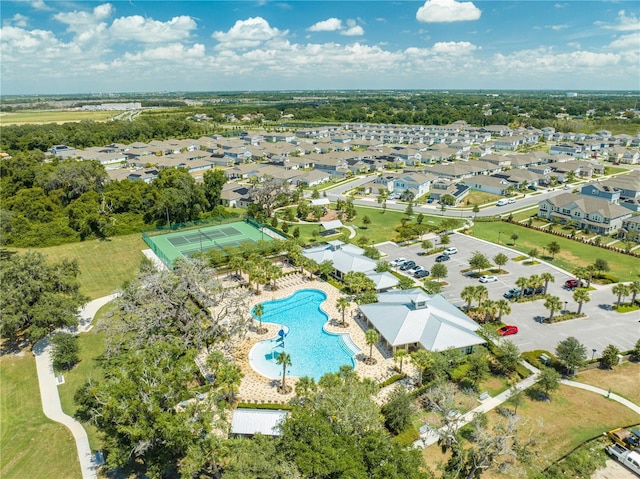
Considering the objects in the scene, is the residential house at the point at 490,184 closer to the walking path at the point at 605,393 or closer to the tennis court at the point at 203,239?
the tennis court at the point at 203,239

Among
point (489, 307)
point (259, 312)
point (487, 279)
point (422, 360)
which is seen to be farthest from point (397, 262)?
point (422, 360)

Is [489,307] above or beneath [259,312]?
above

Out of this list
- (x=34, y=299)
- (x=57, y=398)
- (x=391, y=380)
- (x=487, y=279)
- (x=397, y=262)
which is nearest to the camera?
(x=57, y=398)

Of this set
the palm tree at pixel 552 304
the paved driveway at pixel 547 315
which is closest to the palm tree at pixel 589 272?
the paved driveway at pixel 547 315

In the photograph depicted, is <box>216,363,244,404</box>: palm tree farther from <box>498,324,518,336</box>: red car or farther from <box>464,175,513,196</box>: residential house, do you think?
<box>464,175,513,196</box>: residential house

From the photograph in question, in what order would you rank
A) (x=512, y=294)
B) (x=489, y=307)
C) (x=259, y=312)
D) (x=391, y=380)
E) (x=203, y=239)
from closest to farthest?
(x=391, y=380), (x=489, y=307), (x=259, y=312), (x=512, y=294), (x=203, y=239)

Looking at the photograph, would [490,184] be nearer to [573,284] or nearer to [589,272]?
[573,284]
